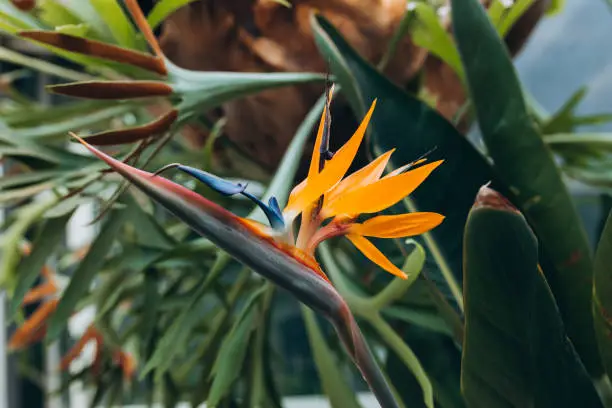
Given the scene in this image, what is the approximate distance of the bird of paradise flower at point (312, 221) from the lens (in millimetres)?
130

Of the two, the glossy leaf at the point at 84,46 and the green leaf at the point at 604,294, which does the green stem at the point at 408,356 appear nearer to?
the green leaf at the point at 604,294

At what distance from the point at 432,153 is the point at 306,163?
0.12 m

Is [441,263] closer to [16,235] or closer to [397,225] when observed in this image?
[397,225]

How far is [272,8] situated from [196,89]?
3.1 inches

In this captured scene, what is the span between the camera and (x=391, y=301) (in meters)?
0.31

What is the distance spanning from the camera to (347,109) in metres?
0.38

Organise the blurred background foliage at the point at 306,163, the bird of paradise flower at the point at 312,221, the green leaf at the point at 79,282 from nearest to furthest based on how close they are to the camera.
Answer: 1. the bird of paradise flower at the point at 312,221
2. the blurred background foliage at the point at 306,163
3. the green leaf at the point at 79,282

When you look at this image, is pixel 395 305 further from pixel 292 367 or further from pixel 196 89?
pixel 292 367

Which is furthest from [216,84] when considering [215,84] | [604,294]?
[604,294]

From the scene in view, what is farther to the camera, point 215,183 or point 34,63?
point 34,63

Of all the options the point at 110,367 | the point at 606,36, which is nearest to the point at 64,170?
the point at 110,367

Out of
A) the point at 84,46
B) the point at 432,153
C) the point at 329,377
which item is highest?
the point at 84,46

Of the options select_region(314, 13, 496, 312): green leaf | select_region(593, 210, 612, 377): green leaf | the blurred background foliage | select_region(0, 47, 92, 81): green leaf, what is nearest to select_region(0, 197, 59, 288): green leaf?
the blurred background foliage

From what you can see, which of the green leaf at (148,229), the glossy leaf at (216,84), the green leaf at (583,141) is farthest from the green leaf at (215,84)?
the green leaf at (583,141)
